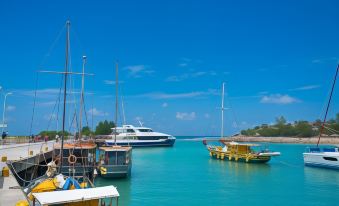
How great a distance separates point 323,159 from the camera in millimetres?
42031

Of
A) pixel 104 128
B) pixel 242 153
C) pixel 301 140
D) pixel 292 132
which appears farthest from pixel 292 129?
pixel 242 153

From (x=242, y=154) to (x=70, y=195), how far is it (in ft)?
128

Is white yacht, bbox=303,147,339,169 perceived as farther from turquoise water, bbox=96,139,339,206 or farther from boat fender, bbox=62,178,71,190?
boat fender, bbox=62,178,71,190

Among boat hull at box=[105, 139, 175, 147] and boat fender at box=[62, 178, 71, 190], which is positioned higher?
boat fender at box=[62, 178, 71, 190]

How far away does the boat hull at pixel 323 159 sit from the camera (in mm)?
40438

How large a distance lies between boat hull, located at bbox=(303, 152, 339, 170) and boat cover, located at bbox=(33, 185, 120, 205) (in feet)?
121

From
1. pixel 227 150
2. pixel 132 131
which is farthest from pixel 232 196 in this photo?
pixel 132 131

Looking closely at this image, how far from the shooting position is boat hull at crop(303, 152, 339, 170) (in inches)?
1592

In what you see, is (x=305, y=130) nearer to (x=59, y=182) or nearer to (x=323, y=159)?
(x=323, y=159)

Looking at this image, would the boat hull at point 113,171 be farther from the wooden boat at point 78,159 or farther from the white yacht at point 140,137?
the white yacht at point 140,137

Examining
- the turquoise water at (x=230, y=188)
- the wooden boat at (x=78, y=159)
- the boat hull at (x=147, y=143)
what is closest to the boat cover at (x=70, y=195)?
→ the turquoise water at (x=230, y=188)

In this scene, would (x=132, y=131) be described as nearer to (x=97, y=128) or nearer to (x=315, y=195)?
(x=97, y=128)

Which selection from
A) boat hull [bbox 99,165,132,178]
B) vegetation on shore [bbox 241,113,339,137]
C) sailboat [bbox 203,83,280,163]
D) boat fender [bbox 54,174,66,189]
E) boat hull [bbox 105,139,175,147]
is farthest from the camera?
vegetation on shore [bbox 241,113,339,137]

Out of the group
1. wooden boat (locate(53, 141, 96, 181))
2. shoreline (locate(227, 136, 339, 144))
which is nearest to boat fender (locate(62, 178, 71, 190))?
wooden boat (locate(53, 141, 96, 181))
